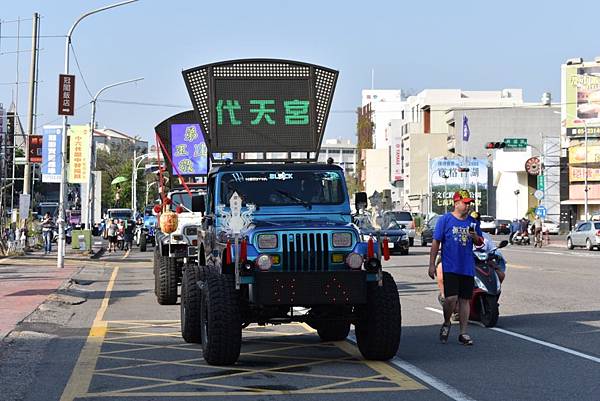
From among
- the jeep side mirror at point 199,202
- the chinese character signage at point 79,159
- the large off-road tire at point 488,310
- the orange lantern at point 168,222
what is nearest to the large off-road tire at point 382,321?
the jeep side mirror at point 199,202

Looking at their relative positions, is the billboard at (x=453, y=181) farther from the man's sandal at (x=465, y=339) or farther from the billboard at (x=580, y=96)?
the man's sandal at (x=465, y=339)

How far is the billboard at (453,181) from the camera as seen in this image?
109m

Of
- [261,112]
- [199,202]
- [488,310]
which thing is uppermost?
[261,112]

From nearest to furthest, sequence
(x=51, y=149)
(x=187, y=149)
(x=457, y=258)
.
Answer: (x=457, y=258) → (x=187, y=149) → (x=51, y=149)

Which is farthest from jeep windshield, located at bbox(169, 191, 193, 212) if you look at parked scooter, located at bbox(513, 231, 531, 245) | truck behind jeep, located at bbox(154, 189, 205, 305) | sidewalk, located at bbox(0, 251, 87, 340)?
parked scooter, located at bbox(513, 231, 531, 245)

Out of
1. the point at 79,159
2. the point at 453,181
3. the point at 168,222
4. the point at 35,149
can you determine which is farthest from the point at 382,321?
the point at 453,181

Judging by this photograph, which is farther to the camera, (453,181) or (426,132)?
(426,132)

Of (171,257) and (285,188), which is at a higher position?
(285,188)

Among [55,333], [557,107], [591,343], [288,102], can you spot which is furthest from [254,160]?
[557,107]

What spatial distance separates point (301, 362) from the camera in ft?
38.1

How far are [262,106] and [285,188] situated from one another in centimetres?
182

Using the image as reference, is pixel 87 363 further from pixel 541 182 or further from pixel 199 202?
pixel 541 182

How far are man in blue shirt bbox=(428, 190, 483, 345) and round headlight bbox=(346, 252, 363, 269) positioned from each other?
1.94 meters

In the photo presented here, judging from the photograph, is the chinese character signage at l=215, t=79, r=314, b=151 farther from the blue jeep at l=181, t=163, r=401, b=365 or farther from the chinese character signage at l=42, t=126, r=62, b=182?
the chinese character signage at l=42, t=126, r=62, b=182
